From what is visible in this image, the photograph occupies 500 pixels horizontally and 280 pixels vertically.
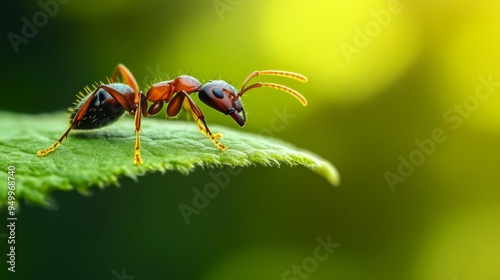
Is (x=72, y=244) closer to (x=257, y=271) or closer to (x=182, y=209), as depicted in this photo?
(x=182, y=209)

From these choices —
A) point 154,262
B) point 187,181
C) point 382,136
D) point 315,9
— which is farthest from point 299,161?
point 315,9

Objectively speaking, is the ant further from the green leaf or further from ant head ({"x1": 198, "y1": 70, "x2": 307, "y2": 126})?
the green leaf

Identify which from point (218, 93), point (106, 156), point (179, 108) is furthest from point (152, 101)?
point (106, 156)

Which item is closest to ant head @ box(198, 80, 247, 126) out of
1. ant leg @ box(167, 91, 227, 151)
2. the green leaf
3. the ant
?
the ant

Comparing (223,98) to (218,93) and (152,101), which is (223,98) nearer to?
(218,93)

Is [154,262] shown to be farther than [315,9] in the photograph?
No

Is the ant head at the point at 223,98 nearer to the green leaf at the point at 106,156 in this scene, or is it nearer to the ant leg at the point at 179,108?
the ant leg at the point at 179,108
